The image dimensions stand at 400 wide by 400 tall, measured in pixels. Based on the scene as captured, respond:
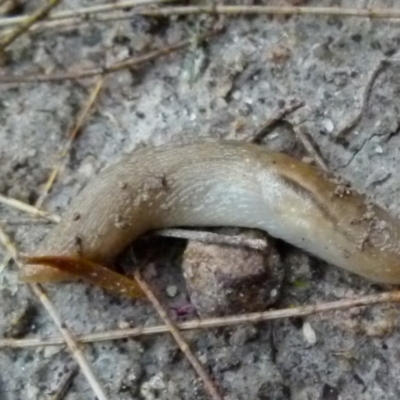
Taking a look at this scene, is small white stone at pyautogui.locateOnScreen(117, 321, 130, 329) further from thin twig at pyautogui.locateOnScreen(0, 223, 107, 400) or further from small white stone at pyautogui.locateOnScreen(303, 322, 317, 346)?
small white stone at pyautogui.locateOnScreen(303, 322, 317, 346)

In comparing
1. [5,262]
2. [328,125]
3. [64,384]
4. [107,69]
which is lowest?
[64,384]


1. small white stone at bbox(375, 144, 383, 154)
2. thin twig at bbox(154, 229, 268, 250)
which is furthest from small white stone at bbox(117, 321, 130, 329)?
small white stone at bbox(375, 144, 383, 154)

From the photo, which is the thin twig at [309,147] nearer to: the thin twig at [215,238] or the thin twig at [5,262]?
the thin twig at [215,238]

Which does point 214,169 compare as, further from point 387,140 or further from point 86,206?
point 387,140

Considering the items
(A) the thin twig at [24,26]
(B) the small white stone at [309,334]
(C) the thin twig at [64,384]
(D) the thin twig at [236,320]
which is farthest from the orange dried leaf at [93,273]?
(A) the thin twig at [24,26]

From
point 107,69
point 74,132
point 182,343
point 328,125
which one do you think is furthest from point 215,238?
point 107,69

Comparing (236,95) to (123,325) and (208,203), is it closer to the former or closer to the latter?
(208,203)

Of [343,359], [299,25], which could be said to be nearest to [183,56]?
[299,25]
